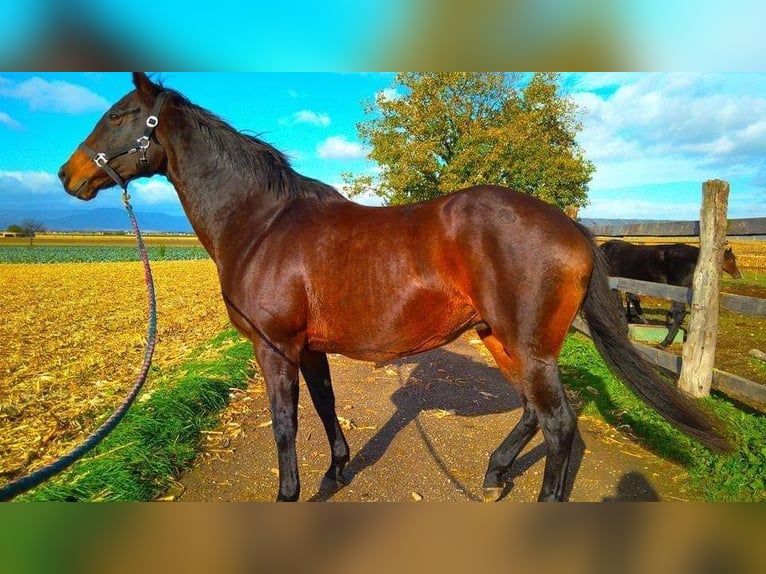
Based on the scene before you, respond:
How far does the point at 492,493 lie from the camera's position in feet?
10.8

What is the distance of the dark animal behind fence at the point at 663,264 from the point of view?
8.55 metres

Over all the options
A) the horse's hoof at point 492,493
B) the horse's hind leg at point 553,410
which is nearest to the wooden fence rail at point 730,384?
the horse's hind leg at point 553,410

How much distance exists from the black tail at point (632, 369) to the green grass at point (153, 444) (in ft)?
12.0

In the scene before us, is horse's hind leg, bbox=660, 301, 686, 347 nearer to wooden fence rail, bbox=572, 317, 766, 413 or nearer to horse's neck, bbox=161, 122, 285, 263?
wooden fence rail, bbox=572, 317, 766, 413

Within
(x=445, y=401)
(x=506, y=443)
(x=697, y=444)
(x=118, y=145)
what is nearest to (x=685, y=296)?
(x=697, y=444)

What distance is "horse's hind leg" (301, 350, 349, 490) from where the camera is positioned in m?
3.53

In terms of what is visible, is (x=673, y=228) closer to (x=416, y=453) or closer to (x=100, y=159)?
(x=416, y=453)

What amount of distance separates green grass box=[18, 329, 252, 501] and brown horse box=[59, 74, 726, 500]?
3.98 feet

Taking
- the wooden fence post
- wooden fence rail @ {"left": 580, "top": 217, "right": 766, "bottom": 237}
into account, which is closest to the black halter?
wooden fence rail @ {"left": 580, "top": 217, "right": 766, "bottom": 237}

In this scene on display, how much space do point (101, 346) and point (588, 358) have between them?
8.79 metres

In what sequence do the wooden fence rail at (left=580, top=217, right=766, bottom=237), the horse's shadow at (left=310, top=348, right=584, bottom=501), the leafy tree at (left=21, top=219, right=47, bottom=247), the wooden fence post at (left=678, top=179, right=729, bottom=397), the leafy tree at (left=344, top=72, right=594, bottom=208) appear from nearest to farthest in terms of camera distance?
the horse's shadow at (left=310, top=348, right=584, bottom=501), the wooden fence rail at (left=580, top=217, right=766, bottom=237), the wooden fence post at (left=678, top=179, right=729, bottom=397), the leafy tree at (left=344, top=72, right=594, bottom=208), the leafy tree at (left=21, top=219, right=47, bottom=247)

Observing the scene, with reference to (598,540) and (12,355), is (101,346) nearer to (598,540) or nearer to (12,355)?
(12,355)

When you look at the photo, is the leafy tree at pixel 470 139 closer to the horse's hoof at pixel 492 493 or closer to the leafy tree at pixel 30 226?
the horse's hoof at pixel 492 493

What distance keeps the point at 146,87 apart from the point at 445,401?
451 cm
